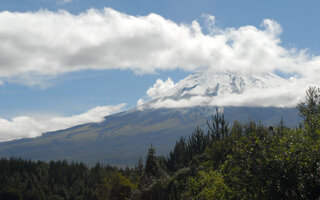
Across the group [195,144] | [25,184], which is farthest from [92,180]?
[195,144]

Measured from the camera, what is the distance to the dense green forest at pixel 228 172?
1972cm

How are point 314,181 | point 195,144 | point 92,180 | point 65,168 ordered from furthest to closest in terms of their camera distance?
point 65,168 < point 92,180 < point 195,144 < point 314,181

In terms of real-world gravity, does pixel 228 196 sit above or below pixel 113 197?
above

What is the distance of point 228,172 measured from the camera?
104ft

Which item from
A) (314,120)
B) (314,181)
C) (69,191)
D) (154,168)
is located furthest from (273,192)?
(69,191)

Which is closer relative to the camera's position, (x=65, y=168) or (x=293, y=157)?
(x=293, y=157)

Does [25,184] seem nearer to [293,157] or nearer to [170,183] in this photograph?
[170,183]

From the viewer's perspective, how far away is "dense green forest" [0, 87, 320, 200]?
64.7 feet

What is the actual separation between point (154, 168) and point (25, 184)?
71980 mm

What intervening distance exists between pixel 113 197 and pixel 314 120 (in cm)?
4600

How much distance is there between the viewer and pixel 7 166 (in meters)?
127

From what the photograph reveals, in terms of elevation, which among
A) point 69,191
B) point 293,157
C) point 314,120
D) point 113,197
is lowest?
point 69,191

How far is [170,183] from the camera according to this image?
47656mm

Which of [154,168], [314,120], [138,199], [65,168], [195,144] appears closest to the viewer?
[314,120]
